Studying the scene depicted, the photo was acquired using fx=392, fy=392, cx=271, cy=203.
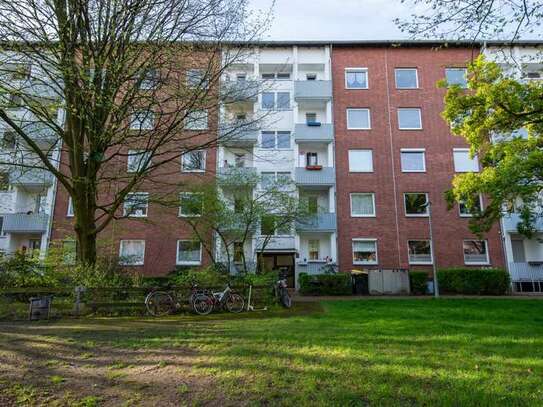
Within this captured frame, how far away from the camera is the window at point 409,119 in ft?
90.4

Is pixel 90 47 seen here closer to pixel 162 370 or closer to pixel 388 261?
pixel 162 370

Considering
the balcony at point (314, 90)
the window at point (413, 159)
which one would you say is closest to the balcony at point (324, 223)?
the window at point (413, 159)

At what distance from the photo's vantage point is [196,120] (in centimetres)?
1180

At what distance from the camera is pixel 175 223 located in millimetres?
25719

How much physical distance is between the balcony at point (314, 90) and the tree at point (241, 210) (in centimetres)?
906

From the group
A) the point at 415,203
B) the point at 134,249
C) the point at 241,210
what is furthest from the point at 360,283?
the point at 134,249

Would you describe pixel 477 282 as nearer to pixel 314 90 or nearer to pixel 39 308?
pixel 314 90

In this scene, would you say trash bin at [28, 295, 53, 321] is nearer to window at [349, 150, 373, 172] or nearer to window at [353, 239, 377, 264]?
window at [353, 239, 377, 264]

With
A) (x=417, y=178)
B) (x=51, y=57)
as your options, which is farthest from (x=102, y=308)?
(x=417, y=178)

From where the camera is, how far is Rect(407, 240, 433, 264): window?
82.6 feet

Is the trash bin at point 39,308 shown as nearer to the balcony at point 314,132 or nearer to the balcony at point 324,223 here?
the balcony at point 324,223

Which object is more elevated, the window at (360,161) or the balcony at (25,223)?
the window at (360,161)

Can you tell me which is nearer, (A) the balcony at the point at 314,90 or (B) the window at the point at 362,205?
(B) the window at the point at 362,205

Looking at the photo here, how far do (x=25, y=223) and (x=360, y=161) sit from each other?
2238cm
